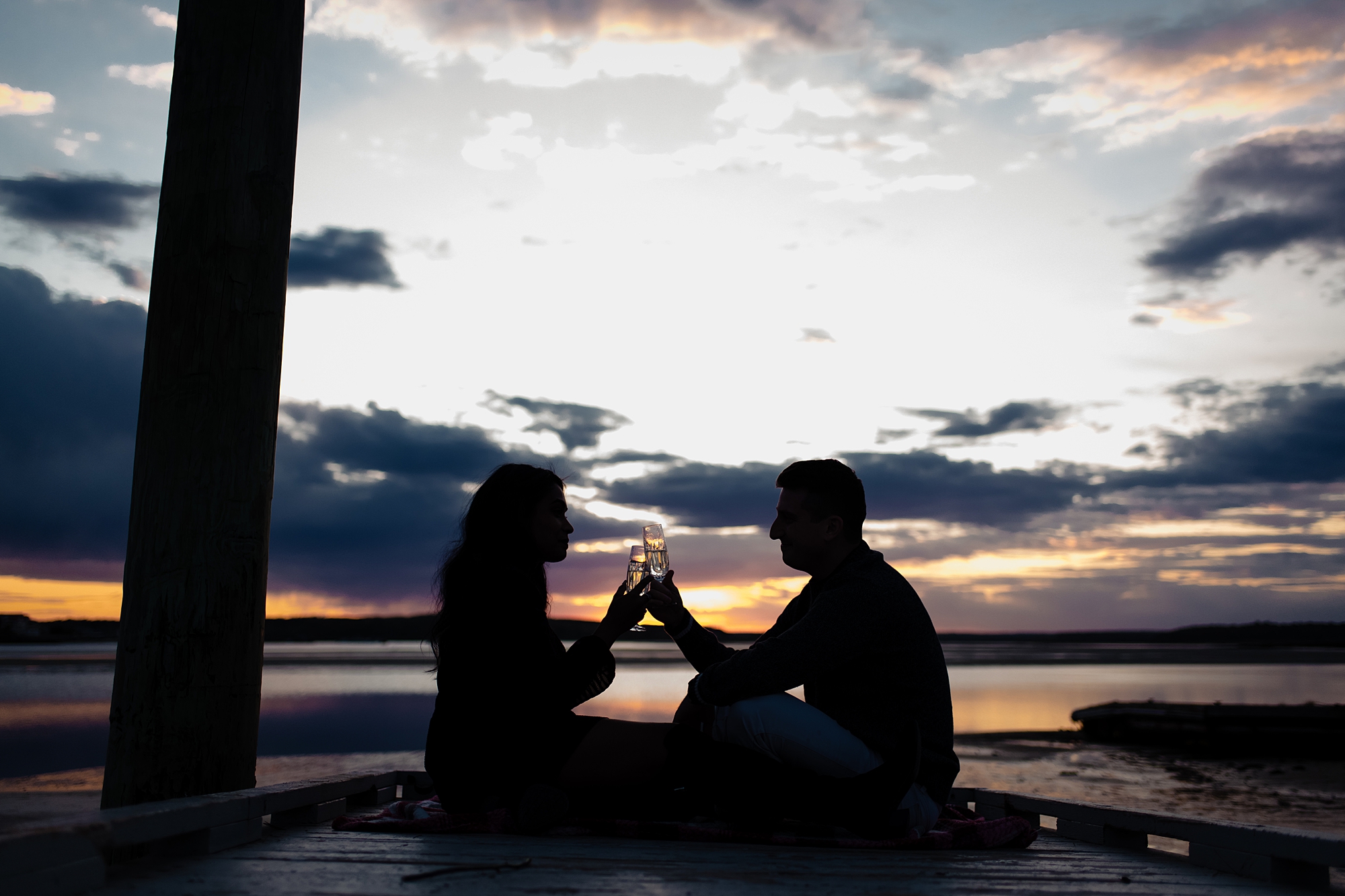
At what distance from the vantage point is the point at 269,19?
3949mm

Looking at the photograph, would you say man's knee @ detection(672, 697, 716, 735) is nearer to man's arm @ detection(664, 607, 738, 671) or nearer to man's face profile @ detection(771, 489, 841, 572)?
man's arm @ detection(664, 607, 738, 671)

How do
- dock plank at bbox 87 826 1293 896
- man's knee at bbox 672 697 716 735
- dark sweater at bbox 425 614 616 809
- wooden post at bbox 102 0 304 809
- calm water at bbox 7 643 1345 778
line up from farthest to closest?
calm water at bbox 7 643 1345 778, man's knee at bbox 672 697 716 735, dark sweater at bbox 425 614 616 809, wooden post at bbox 102 0 304 809, dock plank at bbox 87 826 1293 896

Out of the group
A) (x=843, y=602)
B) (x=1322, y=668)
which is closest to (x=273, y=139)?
(x=843, y=602)

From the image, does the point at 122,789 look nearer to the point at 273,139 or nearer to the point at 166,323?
the point at 166,323

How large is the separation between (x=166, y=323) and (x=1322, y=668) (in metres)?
76.9

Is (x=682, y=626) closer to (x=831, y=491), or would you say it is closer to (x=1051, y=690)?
(x=831, y=491)

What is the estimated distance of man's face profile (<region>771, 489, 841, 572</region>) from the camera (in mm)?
4168

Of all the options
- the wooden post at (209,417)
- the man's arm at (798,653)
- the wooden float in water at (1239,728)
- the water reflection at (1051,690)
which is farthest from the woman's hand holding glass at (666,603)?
the wooden float in water at (1239,728)

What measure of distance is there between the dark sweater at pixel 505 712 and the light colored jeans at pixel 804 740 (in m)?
0.63

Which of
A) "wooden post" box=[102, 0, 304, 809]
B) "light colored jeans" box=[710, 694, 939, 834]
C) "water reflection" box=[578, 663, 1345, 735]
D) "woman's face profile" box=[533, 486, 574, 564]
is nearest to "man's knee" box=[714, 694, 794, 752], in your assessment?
"light colored jeans" box=[710, 694, 939, 834]

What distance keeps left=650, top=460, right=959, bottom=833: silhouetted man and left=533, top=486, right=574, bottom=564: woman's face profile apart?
94cm

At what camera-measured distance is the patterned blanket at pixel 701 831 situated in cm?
370

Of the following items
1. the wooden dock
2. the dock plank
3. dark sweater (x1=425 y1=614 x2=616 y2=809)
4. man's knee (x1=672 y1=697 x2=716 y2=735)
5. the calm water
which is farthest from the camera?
the calm water

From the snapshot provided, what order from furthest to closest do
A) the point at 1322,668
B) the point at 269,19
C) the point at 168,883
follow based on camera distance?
the point at 1322,668
the point at 269,19
the point at 168,883
